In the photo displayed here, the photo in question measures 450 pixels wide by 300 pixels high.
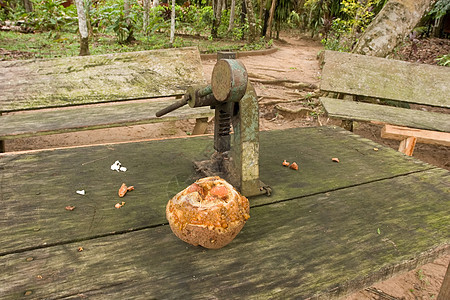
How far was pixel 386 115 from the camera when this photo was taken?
326cm

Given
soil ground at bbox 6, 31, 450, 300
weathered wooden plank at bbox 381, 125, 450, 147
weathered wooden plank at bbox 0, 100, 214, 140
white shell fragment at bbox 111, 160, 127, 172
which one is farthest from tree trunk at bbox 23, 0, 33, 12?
weathered wooden plank at bbox 381, 125, 450, 147

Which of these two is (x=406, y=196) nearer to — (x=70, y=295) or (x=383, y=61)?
(x=70, y=295)

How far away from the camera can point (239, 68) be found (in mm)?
1146

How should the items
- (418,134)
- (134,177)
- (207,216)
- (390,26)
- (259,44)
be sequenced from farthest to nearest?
1. (259,44)
2. (390,26)
3. (418,134)
4. (134,177)
5. (207,216)

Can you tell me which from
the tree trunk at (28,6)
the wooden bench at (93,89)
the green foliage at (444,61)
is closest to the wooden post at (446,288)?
the wooden bench at (93,89)

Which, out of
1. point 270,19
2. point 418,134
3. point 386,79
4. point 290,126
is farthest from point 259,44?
point 418,134

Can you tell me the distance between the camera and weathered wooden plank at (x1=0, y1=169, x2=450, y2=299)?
0.96 m

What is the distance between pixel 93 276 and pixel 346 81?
3.44m

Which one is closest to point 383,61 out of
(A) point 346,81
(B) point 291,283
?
(A) point 346,81

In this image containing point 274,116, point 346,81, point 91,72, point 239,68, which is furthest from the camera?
point 274,116

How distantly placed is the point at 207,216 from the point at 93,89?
2.71 meters

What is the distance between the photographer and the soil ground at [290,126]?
2244mm

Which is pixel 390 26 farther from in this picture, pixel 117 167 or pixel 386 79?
pixel 117 167

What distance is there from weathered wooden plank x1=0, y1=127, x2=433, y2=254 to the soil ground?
2.99ft
